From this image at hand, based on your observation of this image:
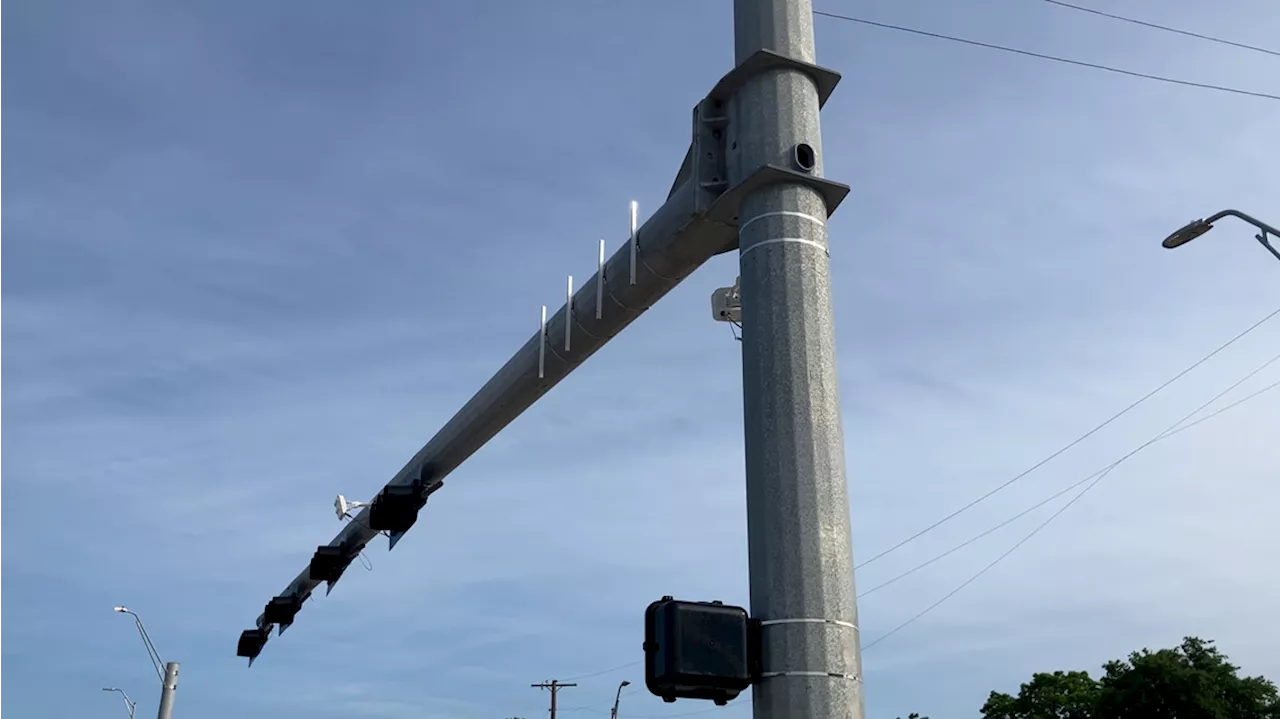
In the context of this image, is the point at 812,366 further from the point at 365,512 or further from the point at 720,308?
the point at 365,512

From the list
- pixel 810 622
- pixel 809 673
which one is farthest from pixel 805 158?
pixel 809 673

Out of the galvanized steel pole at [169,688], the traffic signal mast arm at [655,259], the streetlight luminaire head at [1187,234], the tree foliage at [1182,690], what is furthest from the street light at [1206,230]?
the tree foliage at [1182,690]

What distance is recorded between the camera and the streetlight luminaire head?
1877cm

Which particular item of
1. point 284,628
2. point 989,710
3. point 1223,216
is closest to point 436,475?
point 284,628

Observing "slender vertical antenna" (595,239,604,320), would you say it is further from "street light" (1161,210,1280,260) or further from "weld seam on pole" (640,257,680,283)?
"street light" (1161,210,1280,260)

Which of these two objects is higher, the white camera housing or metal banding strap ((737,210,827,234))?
the white camera housing

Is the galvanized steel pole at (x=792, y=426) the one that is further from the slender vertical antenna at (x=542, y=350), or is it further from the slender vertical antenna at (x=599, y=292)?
the slender vertical antenna at (x=542, y=350)

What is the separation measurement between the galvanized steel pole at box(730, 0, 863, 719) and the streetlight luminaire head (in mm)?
15223

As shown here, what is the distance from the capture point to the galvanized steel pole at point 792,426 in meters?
4.74

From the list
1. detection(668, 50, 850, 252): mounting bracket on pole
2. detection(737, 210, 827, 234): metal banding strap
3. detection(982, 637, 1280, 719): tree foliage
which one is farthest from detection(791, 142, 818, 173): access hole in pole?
detection(982, 637, 1280, 719): tree foliage

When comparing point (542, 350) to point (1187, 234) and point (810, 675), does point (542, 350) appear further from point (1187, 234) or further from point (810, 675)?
point (1187, 234)

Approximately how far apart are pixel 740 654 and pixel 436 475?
28.7 feet

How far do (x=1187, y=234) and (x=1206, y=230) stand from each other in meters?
0.29

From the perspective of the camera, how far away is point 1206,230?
741 inches
